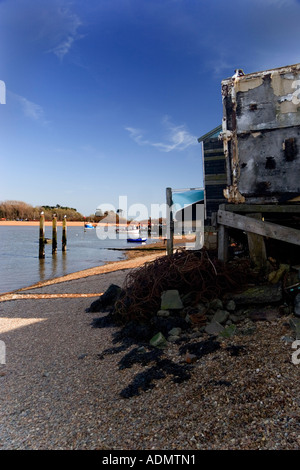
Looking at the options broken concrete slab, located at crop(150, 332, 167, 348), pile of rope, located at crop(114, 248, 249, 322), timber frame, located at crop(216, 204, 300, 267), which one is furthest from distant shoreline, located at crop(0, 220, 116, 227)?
broken concrete slab, located at crop(150, 332, 167, 348)

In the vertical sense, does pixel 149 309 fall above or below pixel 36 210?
below

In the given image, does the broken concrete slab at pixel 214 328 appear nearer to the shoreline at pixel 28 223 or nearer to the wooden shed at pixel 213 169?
the wooden shed at pixel 213 169

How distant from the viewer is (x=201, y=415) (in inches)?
129

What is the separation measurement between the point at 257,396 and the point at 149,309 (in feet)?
10.0

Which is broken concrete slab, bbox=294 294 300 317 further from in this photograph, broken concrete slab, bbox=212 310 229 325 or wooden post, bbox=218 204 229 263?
wooden post, bbox=218 204 229 263

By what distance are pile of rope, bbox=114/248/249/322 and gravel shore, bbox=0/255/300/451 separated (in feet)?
3.09

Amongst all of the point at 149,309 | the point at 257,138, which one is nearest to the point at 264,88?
the point at 257,138

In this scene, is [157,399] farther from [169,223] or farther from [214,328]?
[169,223]

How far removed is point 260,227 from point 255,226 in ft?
0.36

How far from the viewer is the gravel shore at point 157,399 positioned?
9.94ft

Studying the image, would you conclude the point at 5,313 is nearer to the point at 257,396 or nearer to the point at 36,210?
the point at 257,396

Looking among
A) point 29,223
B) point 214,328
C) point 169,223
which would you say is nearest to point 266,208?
point 214,328

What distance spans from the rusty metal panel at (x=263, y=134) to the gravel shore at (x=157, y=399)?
3.00 meters

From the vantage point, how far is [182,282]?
630 cm
